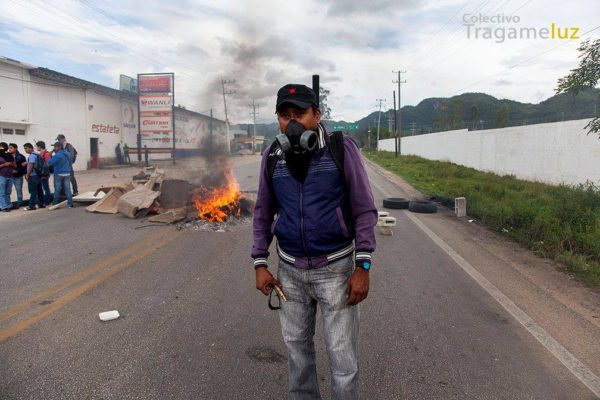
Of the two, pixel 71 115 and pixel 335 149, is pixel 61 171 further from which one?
pixel 71 115

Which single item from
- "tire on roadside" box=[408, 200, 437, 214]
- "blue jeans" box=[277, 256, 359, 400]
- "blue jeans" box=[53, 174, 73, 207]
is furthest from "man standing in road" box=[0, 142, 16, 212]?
"blue jeans" box=[277, 256, 359, 400]

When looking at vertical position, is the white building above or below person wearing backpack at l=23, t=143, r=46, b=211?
above

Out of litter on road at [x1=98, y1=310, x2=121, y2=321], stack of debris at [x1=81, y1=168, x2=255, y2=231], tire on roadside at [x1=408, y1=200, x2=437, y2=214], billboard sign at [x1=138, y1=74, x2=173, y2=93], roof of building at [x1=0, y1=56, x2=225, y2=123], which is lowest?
litter on road at [x1=98, y1=310, x2=121, y2=321]

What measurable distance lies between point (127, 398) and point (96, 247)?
15.4 feet

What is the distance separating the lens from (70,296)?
447 cm

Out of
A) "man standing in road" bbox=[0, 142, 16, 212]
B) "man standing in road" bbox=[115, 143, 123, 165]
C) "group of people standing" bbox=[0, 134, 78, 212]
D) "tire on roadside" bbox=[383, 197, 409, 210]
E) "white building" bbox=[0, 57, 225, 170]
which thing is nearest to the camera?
"man standing in road" bbox=[0, 142, 16, 212]

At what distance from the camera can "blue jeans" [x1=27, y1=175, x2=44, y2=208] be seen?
11.0 metres

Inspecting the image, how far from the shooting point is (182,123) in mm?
46469

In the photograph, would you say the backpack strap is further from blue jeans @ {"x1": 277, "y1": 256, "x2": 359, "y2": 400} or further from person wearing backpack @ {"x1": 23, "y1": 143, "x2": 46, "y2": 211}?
person wearing backpack @ {"x1": 23, "y1": 143, "x2": 46, "y2": 211}

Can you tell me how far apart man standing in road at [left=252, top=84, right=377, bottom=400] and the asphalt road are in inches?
30.1

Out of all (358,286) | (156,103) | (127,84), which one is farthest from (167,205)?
(127,84)

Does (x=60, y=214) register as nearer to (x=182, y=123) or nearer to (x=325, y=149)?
(x=325, y=149)

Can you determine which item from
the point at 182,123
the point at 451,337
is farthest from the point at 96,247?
the point at 182,123

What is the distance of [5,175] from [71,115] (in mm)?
18098
